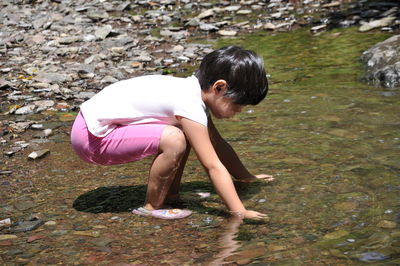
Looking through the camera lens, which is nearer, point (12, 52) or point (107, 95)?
point (107, 95)

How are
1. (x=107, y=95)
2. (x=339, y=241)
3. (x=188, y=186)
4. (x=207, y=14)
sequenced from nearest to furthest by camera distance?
(x=339, y=241), (x=107, y=95), (x=188, y=186), (x=207, y=14)

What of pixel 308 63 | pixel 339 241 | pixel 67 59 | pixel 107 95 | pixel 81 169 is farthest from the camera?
pixel 67 59

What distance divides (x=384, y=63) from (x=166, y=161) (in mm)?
4161

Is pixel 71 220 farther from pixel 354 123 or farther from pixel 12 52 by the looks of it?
pixel 12 52

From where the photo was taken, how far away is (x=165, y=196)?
3904 millimetres

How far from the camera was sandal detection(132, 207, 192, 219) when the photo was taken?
3844 mm

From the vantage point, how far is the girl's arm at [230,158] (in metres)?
4.23

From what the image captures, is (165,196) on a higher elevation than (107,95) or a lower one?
lower

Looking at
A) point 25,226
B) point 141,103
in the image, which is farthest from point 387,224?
point 25,226

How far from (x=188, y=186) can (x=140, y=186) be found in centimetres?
35

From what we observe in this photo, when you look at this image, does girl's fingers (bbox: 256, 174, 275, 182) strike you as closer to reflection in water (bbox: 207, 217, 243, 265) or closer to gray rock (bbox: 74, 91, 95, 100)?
reflection in water (bbox: 207, 217, 243, 265)

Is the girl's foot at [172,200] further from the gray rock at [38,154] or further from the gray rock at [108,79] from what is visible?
the gray rock at [108,79]

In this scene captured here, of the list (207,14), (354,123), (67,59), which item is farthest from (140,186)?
(207,14)

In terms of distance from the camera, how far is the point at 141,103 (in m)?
3.76
